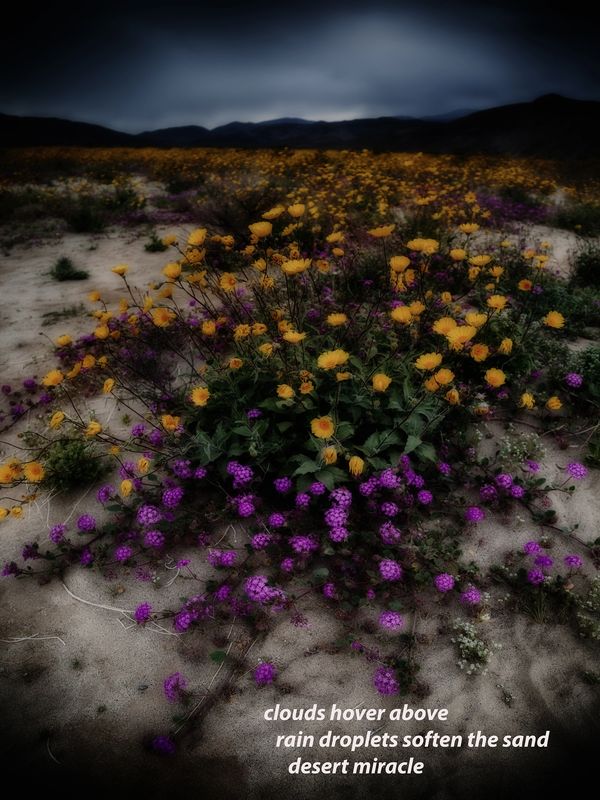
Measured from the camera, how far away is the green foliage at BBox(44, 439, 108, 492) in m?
3.30

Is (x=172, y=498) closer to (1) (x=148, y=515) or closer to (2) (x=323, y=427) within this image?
(1) (x=148, y=515)

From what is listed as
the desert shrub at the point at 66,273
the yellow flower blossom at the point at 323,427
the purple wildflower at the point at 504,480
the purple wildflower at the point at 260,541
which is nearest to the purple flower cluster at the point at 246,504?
the purple wildflower at the point at 260,541

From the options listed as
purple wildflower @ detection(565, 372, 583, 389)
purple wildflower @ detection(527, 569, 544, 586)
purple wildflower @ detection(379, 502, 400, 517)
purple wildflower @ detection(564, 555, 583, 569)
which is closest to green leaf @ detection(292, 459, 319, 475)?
purple wildflower @ detection(379, 502, 400, 517)

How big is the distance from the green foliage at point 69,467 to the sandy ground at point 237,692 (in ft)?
2.58

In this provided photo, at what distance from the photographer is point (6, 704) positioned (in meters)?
2.22

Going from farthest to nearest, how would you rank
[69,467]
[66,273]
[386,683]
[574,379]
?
[66,273], [574,379], [69,467], [386,683]

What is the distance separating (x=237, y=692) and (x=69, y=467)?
2170mm

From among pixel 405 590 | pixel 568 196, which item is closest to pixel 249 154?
pixel 568 196

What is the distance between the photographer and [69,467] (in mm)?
3297

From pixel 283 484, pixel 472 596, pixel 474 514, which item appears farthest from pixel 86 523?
pixel 474 514

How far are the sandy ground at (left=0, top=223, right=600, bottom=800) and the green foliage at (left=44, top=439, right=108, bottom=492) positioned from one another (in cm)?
79

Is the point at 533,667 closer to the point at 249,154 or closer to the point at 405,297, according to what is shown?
the point at 405,297

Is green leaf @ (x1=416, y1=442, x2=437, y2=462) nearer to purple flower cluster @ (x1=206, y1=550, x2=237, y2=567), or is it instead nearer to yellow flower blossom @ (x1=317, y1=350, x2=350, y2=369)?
yellow flower blossom @ (x1=317, y1=350, x2=350, y2=369)

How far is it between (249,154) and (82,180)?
6837mm
